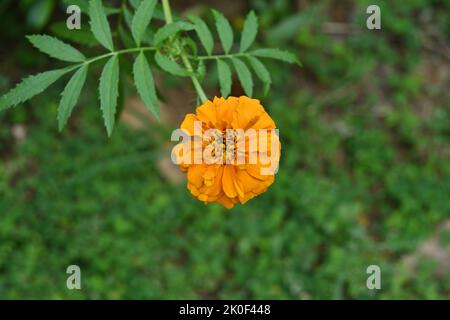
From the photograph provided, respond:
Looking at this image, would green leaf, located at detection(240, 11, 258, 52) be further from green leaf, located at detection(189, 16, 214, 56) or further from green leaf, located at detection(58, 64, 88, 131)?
green leaf, located at detection(58, 64, 88, 131)

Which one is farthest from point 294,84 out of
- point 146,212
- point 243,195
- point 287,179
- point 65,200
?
point 243,195

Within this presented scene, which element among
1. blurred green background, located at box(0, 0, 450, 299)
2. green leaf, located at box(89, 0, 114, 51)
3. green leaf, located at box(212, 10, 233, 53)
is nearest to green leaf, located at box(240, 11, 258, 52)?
green leaf, located at box(212, 10, 233, 53)

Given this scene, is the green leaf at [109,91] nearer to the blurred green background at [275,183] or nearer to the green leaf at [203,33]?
the green leaf at [203,33]

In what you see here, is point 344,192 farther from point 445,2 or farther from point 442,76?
point 445,2

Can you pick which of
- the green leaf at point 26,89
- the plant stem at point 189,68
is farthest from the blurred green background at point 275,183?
the green leaf at point 26,89

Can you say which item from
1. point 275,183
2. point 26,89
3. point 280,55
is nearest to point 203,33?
point 280,55

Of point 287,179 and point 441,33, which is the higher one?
point 441,33
